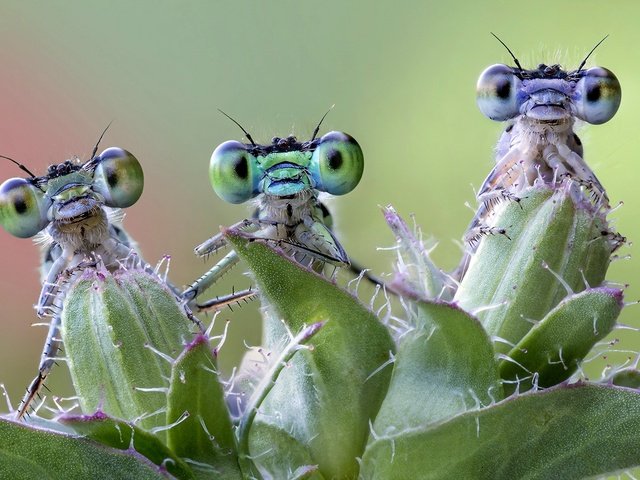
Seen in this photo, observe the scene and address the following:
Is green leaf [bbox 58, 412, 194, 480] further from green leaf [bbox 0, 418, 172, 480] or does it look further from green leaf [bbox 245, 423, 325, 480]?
green leaf [bbox 245, 423, 325, 480]

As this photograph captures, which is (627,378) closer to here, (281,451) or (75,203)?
(281,451)

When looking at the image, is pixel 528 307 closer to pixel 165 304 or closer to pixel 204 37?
pixel 165 304

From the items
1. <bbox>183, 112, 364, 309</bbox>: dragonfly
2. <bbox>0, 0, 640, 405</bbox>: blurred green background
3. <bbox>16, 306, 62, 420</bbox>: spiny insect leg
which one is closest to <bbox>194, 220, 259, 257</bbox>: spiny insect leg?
<bbox>183, 112, 364, 309</bbox>: dragonfly

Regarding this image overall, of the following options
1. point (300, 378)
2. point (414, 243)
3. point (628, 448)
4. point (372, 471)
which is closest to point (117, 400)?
point (300, 378)

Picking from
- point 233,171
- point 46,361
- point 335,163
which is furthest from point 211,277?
point 46,361

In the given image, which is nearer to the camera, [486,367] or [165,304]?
[486,367]

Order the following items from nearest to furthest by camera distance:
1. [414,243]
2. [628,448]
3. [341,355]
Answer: [628,448], [341,355], [414,243]

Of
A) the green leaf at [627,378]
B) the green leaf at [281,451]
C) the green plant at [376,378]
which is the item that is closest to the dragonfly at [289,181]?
the green plant at [376,378]
